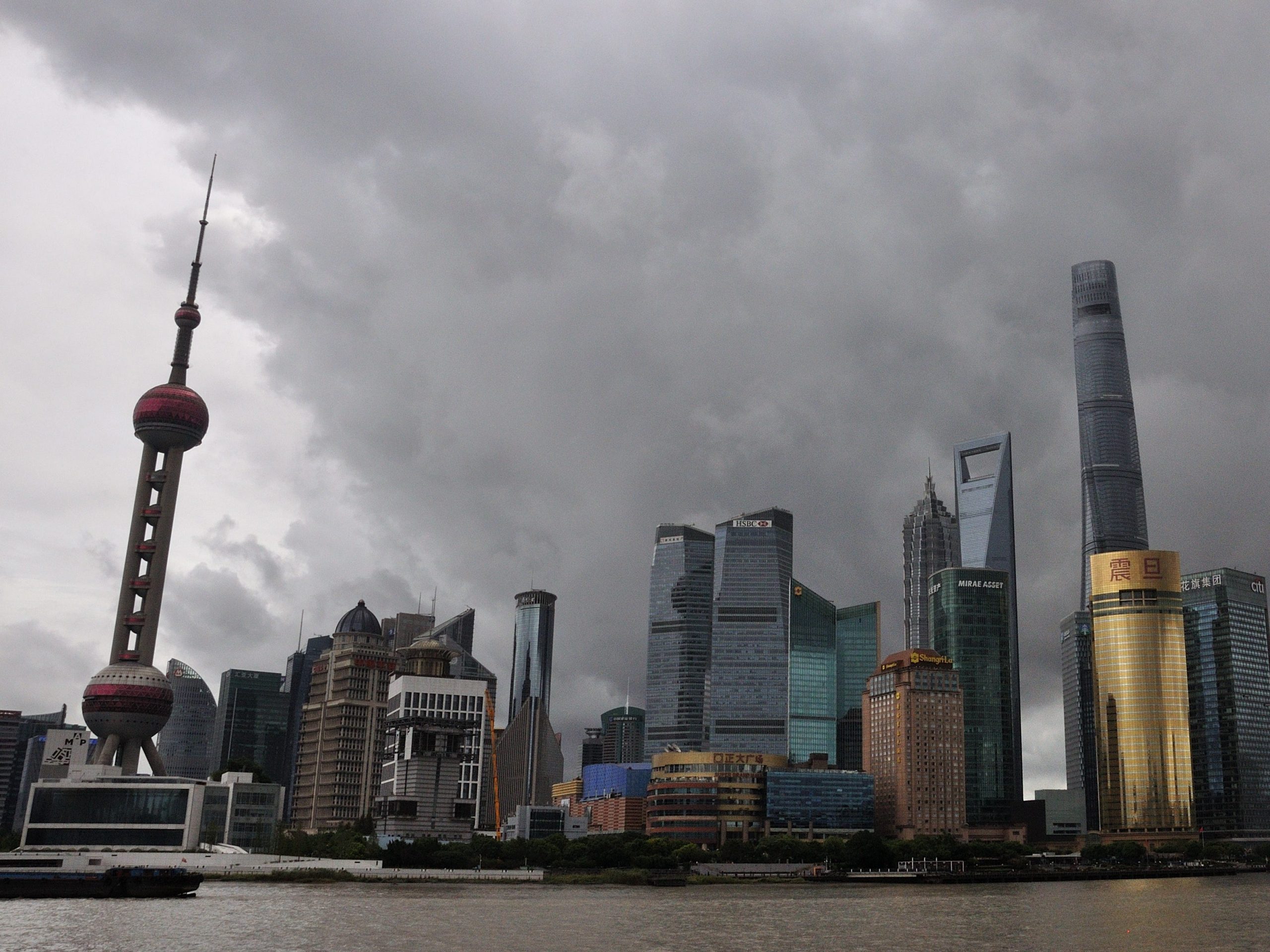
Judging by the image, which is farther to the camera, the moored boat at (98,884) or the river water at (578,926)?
the moored boat at (98,884)

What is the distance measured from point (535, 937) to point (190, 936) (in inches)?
1358

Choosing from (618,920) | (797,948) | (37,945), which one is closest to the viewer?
(37,945)

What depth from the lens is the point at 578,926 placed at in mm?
149500

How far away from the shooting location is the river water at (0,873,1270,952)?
413 feet

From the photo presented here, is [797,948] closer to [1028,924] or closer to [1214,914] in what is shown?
[1028,924]

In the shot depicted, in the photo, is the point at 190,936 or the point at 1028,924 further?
the point at 1028,924

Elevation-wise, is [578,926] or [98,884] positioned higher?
[98,884]

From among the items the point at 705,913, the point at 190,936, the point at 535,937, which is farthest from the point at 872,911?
the point at 190,936

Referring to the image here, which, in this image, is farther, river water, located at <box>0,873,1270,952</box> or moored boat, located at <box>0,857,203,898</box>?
moored boat, located at <box>0,857,203,898</box>

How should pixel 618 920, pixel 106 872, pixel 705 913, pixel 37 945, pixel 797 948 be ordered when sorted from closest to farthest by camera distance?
pixel 37 945, pixel 797 948, pixel 618 920, pixel 705 913, pixel 106 872

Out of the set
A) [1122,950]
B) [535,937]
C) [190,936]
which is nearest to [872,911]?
[1122,950]

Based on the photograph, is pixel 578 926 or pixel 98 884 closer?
pixel 578 926

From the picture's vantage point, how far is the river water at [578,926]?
126m

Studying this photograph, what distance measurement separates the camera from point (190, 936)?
12812 cm
